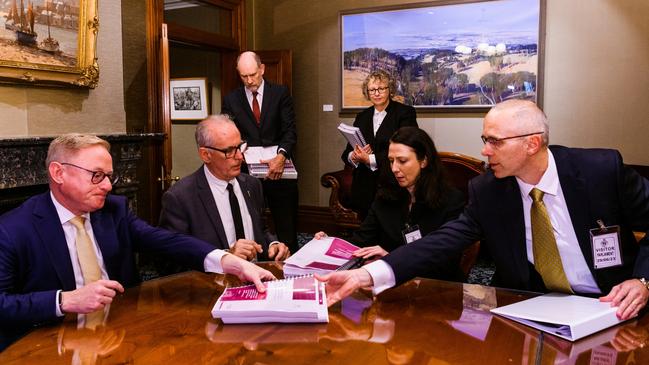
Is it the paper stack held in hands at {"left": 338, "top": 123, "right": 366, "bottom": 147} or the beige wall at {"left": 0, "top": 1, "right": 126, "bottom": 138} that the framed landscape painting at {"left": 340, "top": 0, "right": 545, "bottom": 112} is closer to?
the paper stack held in hands at {"left": 338, "top": 123, "right": 366, "bottom": 147}

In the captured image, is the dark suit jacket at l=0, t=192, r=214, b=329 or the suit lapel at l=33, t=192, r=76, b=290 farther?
the suit lapel at l=33, t=192, r=76, b=290

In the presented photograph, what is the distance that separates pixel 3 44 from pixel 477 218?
3.23 m

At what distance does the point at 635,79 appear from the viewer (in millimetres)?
5535

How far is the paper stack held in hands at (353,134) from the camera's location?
461 centimetres

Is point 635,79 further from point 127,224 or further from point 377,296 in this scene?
point 127,224

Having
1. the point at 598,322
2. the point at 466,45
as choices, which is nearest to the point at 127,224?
the point at 598,322

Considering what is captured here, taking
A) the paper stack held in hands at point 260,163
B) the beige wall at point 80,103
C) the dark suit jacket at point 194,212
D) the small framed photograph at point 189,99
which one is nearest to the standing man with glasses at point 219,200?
the dark suit jacket at point 194,212

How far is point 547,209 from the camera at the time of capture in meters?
2.11

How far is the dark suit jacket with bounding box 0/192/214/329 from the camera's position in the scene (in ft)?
5.65

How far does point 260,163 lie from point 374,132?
3.49 feet

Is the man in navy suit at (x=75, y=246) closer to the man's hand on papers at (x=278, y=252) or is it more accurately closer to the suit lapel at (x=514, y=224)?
the man's hand on papers at (x=278, y=252)

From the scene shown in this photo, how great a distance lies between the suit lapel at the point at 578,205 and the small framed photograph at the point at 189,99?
7294 millimetres

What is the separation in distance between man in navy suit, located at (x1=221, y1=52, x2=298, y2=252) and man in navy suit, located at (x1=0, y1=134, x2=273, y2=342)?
2.44 meters

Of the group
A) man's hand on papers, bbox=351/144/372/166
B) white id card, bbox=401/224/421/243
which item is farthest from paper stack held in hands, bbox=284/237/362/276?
man's hand on papers, bbox=351/144/372/166
